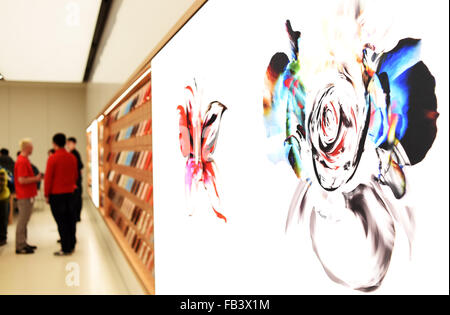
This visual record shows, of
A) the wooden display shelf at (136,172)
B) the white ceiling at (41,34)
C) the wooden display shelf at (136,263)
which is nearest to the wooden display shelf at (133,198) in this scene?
the wooden display shelf at (136,172)

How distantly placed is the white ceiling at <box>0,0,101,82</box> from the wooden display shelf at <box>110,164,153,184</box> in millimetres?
1459

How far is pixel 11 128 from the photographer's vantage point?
3303mm

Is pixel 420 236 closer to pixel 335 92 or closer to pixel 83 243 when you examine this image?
pixel 335 92

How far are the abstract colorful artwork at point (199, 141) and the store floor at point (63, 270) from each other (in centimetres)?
187

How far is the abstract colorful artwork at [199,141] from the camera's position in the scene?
163 cm

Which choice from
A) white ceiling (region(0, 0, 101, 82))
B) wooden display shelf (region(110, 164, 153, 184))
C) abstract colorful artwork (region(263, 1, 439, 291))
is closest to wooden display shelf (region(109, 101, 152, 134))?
wooden display shelf (region(110, 164, 153, 184))

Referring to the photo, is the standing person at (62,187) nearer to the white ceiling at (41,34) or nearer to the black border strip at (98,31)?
the white ceiling at (41,34)

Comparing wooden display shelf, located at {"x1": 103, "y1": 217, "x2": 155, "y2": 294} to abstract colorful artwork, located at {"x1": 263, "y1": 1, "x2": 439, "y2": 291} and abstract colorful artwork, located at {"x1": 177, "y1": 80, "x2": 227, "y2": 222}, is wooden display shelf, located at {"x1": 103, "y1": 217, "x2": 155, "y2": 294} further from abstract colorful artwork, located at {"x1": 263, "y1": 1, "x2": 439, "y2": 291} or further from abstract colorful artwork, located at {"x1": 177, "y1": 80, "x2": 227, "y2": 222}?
abstract colorful artwork, located at {"x1": 263, "y1": 1, "x2": 439, "y2": 291}

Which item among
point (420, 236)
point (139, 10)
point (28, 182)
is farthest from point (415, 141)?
point (28, 182)

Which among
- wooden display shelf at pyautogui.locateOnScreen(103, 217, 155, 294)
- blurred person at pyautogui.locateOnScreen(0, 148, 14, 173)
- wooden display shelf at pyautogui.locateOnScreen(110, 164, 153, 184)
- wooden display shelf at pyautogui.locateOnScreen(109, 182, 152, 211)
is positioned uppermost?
blurred person at pyautogui.locateOnScreen(0, 148, 14, 173)

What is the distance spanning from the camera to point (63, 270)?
4.85m

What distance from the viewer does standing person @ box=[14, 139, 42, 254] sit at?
392cm
